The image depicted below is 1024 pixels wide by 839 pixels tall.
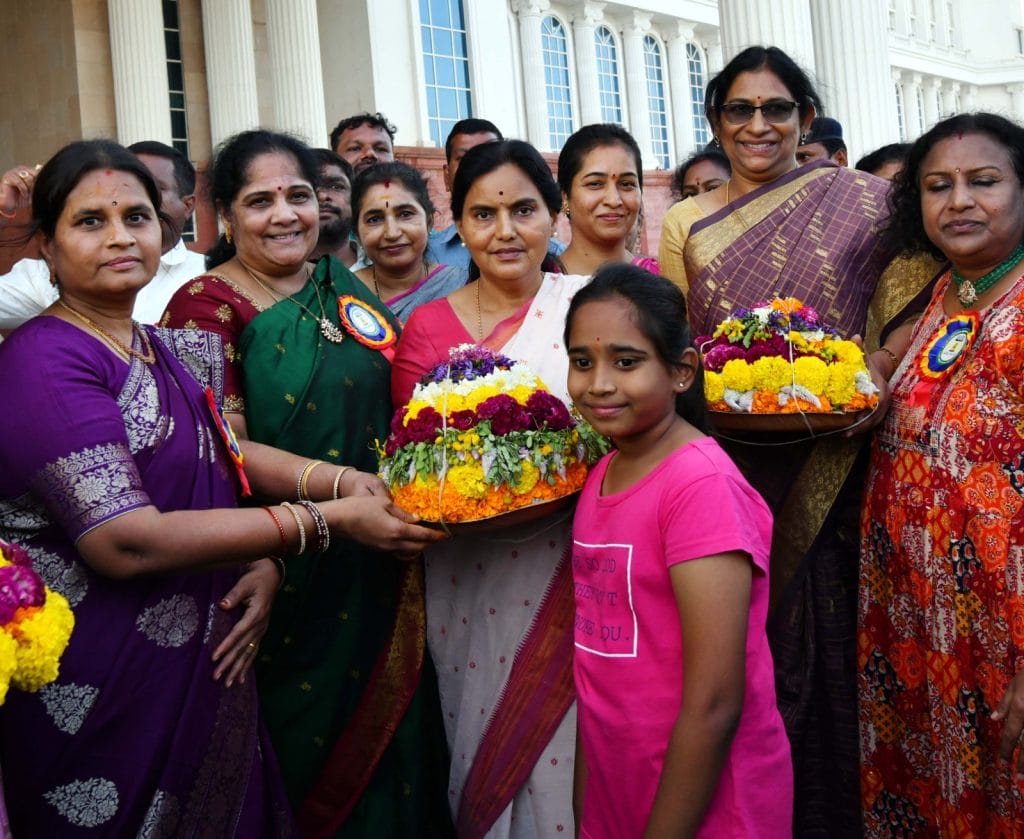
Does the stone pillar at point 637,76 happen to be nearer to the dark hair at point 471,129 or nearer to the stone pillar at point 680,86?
the stone pillar at point 680,86

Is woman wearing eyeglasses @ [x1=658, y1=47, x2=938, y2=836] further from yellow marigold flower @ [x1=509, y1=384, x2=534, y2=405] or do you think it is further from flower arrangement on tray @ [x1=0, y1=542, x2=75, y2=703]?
flower arrangement on tray @ [x1=0, y1=542, x2=75, y2=703]

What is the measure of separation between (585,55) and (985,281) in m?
29.0

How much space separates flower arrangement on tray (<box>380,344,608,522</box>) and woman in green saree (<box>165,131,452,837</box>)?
0.48 metres

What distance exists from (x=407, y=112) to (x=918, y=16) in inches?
1333

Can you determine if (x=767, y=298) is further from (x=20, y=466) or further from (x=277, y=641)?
(x=20, y=466)

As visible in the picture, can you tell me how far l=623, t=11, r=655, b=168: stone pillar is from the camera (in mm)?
31531

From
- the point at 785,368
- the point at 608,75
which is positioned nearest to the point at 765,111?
the point at 785,368

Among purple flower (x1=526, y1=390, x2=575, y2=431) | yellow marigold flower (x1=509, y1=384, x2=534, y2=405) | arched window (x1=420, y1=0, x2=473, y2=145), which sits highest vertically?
arched window (x1=420, y1=0, x2=473, y2=145)

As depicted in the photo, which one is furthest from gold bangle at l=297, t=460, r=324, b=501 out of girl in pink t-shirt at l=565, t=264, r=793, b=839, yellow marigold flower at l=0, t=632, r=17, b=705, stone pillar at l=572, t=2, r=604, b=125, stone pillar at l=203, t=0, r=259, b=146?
stone pillar at l=572, t=2, r=604, b=125

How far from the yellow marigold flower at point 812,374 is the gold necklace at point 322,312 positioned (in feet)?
4.66

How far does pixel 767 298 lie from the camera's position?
334 centimetres

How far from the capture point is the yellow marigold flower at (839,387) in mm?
2793

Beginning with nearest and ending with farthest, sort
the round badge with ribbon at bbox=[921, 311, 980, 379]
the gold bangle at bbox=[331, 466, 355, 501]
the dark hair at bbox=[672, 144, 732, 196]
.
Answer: the round badge with ribbon at bbox=[921, 311, 980, 379], the gold bangle at bbox=[331, 466, 355, 501], the dark hair at bbox=[672, 144, 732, 196]

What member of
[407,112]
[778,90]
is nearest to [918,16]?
[407,112]
